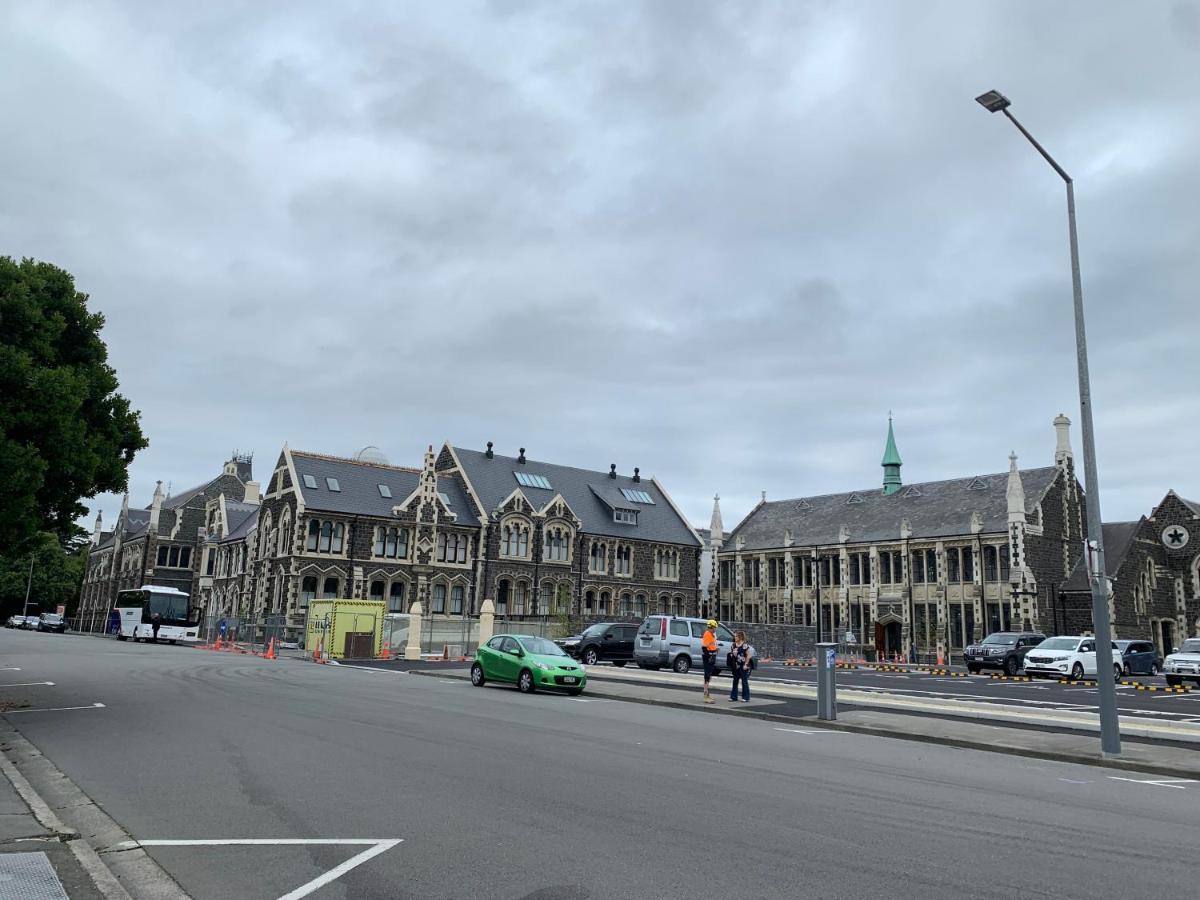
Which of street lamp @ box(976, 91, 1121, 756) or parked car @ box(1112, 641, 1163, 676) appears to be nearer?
street lamp @ box(976, 91, 1121, 756)

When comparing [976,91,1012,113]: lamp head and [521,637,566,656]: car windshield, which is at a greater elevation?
[976,91,1012,113]: lamp head

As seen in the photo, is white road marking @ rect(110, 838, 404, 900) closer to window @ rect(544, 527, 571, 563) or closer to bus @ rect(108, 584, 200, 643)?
bus @ rect(108, 584, 200, 643)

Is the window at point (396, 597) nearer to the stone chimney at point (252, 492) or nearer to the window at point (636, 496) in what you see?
the window at point (636, 496)

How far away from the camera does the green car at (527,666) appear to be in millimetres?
22203

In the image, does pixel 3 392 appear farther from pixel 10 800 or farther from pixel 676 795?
pixel 676 795

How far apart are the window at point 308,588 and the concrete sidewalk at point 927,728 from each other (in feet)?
105

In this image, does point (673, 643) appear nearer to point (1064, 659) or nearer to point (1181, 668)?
point (1064, 659)

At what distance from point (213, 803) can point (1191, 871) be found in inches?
Answer: 325

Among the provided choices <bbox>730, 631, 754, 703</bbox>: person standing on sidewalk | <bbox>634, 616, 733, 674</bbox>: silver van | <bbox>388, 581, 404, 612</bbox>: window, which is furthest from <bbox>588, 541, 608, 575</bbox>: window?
<bbox>730, 631, 754, 703</bbox>: person standing on sidewalk

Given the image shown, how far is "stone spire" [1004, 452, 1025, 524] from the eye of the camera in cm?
5559

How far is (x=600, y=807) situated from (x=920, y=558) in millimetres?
56599

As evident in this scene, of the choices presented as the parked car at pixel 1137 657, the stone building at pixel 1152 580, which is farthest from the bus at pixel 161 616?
the stone building at pixel 1152 580

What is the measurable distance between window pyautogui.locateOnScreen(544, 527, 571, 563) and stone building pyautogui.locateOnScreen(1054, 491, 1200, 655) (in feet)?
102

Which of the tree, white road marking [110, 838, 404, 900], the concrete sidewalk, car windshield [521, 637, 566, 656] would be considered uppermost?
the tree
